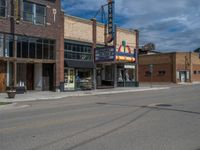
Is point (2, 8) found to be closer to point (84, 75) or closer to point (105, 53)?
point (84, 75)

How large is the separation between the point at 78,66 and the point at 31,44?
6.49m

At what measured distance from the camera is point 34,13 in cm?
3111

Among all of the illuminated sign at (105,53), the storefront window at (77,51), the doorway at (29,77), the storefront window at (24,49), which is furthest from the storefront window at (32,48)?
the illuminated sign at (105,53)

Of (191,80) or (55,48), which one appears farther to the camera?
(191,80)

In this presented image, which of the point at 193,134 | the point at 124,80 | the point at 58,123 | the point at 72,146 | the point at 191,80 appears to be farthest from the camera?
the point at 191,80

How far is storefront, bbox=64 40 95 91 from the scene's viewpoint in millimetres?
34969

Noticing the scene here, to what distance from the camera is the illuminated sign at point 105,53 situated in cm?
3603

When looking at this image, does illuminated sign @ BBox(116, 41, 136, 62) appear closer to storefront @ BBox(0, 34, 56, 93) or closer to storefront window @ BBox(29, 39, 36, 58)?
storefront @ BBox(0, 34, 56, 93)

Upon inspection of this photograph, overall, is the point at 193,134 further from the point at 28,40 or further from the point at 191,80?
the point at 191,80

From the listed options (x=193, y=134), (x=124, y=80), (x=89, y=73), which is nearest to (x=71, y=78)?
(x=89, y=73)

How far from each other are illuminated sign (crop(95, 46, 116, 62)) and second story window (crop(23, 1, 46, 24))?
27.1 feet

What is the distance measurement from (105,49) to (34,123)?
26.0m

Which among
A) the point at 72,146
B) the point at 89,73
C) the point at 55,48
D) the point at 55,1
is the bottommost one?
the point at 72,146

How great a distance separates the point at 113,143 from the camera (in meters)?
8.19
